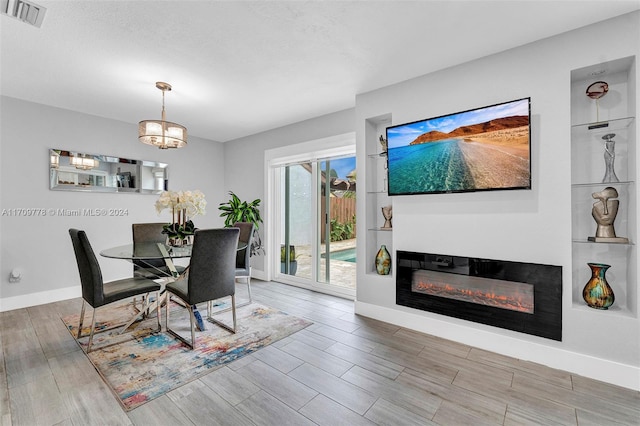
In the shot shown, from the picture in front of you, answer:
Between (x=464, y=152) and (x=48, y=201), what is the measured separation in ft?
16.6

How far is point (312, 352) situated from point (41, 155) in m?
4.27

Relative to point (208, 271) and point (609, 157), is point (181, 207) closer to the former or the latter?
point (208, 271)

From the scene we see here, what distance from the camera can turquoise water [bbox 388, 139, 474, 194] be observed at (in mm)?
2607

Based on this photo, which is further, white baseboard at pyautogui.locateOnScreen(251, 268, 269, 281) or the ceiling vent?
white baseboard at pyautogui.locateOnScreen(251, 268, 269, 281)

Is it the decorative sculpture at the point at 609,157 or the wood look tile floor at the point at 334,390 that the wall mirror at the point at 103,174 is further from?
the decorative sculpture at the point at 609,157

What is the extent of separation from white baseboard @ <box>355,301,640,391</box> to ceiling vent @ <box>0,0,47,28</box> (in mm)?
3772

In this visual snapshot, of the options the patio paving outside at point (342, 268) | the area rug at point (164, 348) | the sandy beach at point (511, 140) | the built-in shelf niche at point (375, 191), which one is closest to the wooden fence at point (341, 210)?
the patio paving outside at point (342, 268)

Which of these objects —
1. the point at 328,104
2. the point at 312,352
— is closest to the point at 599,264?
the point at 312,352

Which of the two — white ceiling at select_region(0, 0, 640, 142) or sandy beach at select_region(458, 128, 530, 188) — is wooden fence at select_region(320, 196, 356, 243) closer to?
white ceiling at select_region(0, 0, 640, 142)

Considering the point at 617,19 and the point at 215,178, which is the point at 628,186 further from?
the point at 215,178

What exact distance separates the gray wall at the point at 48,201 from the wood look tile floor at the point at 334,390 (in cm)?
129

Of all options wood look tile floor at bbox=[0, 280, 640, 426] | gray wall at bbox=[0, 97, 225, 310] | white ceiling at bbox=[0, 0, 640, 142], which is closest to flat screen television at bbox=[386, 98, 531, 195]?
white ceiling at bbox=[0, 0, 640, 142]

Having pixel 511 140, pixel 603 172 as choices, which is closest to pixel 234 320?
pixel 511 140

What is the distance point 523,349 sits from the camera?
2328mm
